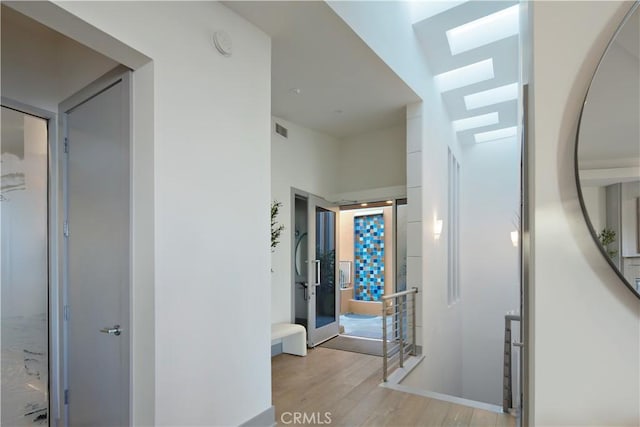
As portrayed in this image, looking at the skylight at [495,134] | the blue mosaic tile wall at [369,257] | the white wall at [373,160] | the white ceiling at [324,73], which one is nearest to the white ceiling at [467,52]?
the white ceiling at [324,73]

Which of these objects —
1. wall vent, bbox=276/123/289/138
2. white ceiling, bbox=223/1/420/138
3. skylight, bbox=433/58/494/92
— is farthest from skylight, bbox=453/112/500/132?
wall vent, bbox=276/123/289/138

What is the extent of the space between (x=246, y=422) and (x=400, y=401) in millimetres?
1483

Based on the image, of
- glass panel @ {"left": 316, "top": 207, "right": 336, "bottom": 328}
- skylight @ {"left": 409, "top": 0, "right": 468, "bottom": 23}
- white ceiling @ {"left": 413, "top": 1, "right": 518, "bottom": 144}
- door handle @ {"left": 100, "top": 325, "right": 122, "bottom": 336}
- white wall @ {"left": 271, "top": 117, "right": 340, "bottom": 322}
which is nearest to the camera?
door handle @ {"left": 100, "top": 325, "right": 122, "bottom": 336}

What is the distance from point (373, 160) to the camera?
5.79 meters

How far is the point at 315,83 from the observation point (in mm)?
3838

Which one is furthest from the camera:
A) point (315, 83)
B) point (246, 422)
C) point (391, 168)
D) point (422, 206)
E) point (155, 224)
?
point (391, 168)

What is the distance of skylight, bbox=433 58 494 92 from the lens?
468cm

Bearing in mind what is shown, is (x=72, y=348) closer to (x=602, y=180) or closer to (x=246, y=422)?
(x=246, y=422)

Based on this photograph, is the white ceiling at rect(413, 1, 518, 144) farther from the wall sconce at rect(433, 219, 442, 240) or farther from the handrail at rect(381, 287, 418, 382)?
the handrail at rect(381, 287, 418, 382)

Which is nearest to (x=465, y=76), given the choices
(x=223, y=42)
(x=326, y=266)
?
(x=326, y=266)

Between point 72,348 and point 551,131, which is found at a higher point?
point 551,131

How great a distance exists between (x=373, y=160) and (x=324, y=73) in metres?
2.42

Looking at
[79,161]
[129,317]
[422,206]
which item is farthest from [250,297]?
[422,206]

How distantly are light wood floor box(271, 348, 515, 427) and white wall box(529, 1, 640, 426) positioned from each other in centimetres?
214
